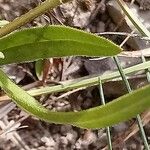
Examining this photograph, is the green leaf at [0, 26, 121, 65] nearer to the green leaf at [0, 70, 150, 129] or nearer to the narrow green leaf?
the green leaf at [0, 70, 150, 129]

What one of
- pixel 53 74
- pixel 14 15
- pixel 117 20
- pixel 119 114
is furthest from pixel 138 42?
pixel 119 114

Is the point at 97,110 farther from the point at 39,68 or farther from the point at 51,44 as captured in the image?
the point at 39,68

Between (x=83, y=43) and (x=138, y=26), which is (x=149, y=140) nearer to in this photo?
(x=138, y=26)

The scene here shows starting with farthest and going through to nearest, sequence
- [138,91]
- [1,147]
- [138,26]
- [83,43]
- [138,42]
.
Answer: [138,42], [1,147], [138,26], [83,43], [138,91]

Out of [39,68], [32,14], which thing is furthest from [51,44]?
[39,68]

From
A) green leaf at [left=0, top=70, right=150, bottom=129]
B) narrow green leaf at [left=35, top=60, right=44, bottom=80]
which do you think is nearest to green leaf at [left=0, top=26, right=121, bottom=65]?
green leaf at [left=0, top=70, right=150, bottom=129]

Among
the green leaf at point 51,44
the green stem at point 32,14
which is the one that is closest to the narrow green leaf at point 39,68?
the green leaf at point 51,44

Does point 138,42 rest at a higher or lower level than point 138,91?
lower
